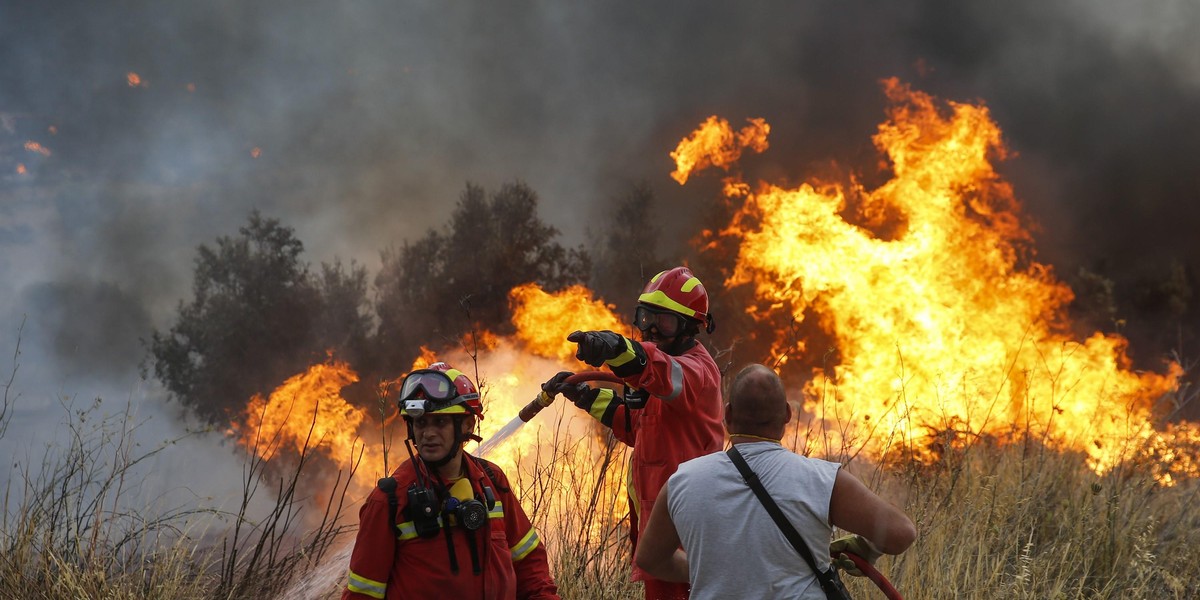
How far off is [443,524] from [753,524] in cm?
109

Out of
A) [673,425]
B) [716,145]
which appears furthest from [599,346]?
[716,145]

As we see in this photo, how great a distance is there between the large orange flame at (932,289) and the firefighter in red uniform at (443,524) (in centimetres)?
686

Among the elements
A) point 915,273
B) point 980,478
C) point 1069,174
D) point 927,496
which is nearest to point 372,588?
point 927,496

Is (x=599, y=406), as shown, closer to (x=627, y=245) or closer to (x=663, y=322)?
(x=663, y=322)

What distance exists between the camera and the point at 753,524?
8.09 ft

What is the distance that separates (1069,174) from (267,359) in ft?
55.4

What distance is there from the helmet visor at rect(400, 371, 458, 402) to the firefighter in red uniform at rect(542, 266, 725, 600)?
71 centimetres

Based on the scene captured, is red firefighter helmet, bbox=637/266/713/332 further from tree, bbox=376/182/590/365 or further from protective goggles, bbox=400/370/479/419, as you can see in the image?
tree, bbox=376/182/590/365

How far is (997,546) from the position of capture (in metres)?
5.63

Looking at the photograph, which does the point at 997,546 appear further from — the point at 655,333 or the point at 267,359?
the point at 267,359

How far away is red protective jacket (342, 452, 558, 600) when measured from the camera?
2.82 m

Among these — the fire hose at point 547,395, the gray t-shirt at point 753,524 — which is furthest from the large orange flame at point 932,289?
the gray t-shirt at point 753,524

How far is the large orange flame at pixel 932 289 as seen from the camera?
10.2m

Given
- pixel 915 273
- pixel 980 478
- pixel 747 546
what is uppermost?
pixel 915 273
